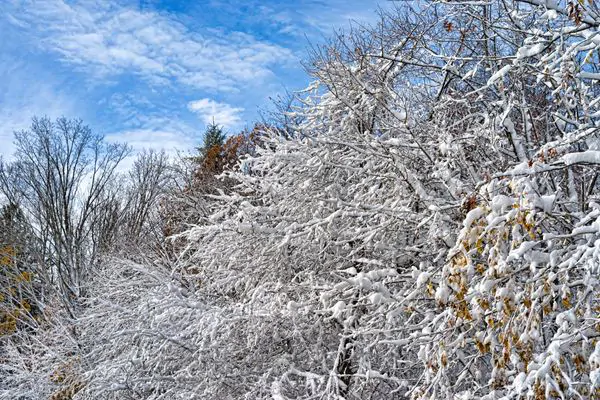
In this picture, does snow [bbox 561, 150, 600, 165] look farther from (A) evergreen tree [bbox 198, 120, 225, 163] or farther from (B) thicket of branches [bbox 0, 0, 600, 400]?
(A) evergreen tree [bbox 198, 120, 225, 163]

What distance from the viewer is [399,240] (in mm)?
6254

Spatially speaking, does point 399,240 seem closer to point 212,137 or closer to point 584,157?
point 584,157

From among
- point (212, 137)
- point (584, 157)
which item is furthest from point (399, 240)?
point (212, 137)

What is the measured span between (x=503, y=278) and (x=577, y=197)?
2331 millimetres

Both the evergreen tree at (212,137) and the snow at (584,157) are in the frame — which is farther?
the evergreen tree at (212,137)

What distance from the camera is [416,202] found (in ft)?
19.6

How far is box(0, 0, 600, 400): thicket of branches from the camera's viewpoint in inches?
120

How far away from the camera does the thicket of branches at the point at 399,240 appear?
304 centimetres

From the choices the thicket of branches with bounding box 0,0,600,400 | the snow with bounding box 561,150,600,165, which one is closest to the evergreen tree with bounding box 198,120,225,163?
the thicket of branches with bounding box 0,0,600,400

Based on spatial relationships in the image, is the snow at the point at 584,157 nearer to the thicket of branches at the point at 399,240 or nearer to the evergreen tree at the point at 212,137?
the thicket of branches at the point at 399,240

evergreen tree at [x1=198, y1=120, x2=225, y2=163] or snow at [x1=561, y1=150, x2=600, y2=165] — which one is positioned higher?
evergreen tree at [x1=198, y1=120, x2=225, y2=163]

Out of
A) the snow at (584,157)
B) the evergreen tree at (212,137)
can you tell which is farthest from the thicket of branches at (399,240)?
the evergreen tree at (212,137)

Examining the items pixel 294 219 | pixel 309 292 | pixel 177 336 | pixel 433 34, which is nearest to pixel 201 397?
pixel 177 336

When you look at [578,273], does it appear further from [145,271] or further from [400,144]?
[145,271]
